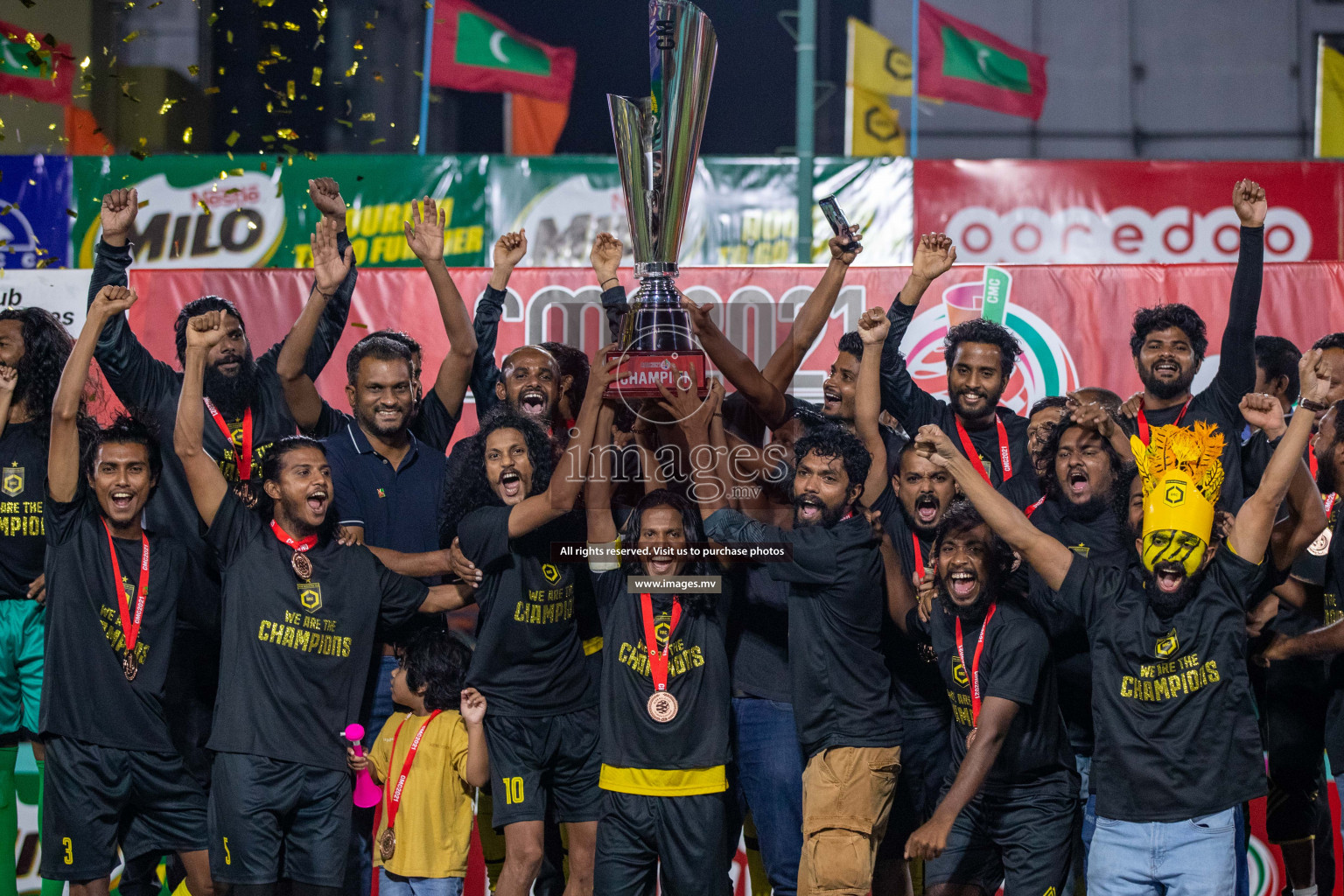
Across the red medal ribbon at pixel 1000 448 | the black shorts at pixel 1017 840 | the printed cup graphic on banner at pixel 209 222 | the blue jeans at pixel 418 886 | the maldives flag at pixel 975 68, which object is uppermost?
the maldives flag at pixel 975 68

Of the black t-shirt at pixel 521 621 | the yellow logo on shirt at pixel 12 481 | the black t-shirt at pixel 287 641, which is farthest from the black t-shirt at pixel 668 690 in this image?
the yellow logo on shirt at pixel 12 481

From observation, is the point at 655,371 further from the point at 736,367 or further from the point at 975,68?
the point at 975,68

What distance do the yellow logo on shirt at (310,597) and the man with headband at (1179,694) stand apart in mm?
2225

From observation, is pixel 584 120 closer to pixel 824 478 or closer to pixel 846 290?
pixel 846 290

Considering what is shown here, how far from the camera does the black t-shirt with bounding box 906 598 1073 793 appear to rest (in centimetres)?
459

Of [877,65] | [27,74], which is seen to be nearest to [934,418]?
[877,65]

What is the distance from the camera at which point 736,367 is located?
5.23m

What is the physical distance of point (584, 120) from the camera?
16.0 metres

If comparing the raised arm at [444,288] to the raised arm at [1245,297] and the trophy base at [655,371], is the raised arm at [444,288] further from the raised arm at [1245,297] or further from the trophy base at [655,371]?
the raised arm at [1245,297]

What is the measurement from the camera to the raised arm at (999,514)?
177 inches

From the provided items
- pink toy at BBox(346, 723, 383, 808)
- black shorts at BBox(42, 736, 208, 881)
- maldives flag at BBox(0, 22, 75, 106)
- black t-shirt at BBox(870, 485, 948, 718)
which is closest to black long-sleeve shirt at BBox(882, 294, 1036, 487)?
black t-shirt at BBox(870, 485, 948, 718)

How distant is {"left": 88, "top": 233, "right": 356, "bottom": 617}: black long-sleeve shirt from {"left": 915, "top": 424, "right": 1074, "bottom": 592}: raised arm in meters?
2.51

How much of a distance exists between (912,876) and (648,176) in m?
3.05

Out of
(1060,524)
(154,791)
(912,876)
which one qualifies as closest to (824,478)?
(1060,524)
